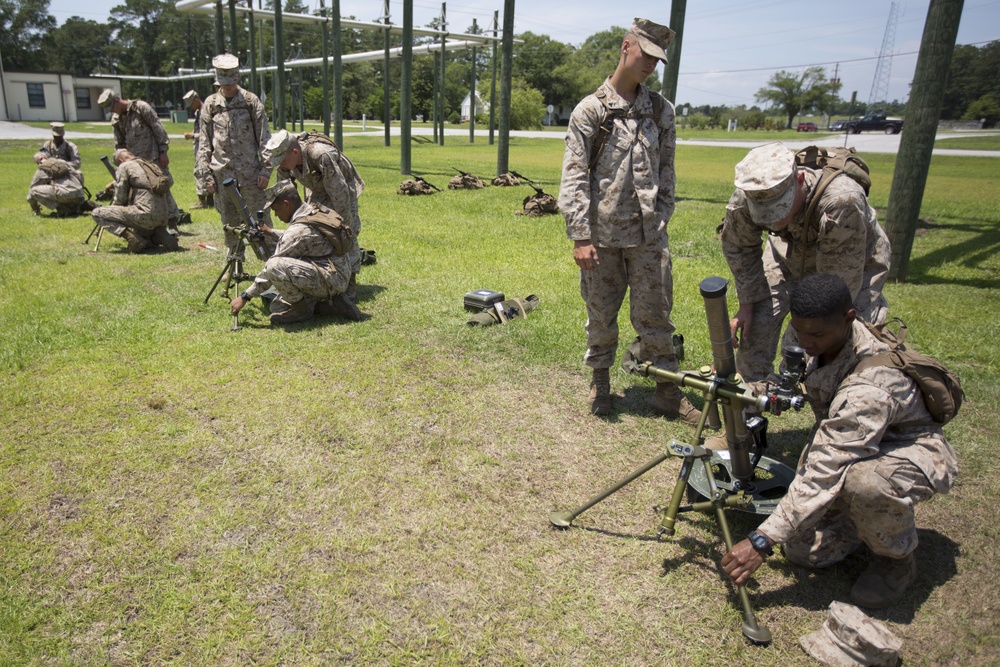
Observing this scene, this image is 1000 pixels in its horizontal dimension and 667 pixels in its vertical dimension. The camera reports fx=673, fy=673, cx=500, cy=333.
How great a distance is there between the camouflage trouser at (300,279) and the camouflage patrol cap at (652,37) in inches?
143

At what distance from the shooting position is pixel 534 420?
4840mm

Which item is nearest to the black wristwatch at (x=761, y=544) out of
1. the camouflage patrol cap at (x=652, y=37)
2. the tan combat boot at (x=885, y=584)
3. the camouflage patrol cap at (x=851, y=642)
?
the camouflage patrol cap at (x=851, y=642)

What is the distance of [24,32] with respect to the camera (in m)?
75.0

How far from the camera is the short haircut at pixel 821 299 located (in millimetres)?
2924

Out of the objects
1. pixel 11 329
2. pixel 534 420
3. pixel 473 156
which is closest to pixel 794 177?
pixel 534 420

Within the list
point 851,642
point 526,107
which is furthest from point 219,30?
point 851,642

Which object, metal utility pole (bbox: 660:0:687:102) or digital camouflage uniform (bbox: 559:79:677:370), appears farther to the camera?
metal utility pole (bbox: 660:0:687:102)

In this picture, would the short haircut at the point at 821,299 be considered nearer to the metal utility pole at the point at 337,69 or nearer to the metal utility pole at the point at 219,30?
the metal utility pole at the point at 337,69

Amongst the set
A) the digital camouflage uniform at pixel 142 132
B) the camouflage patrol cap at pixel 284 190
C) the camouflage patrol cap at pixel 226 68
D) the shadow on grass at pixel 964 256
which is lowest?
the shadow on grass at pixel 964 256

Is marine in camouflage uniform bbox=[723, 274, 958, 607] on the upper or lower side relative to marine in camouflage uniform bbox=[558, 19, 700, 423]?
lower

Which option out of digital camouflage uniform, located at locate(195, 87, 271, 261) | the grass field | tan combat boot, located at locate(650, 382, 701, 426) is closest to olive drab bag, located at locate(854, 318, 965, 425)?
the grass field

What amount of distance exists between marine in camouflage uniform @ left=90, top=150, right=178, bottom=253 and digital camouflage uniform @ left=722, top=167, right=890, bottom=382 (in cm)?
A: 854

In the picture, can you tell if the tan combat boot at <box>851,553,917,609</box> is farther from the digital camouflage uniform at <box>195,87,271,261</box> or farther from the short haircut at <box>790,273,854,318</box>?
the digital camouflage uniform at <box>195,87,271,261</box>

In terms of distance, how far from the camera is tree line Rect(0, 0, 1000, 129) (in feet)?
161
